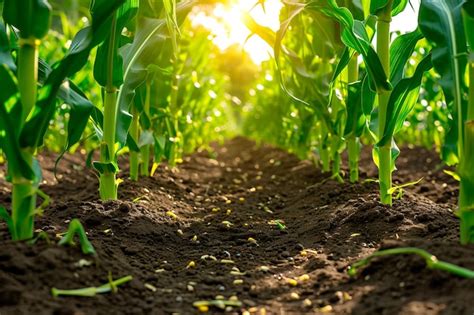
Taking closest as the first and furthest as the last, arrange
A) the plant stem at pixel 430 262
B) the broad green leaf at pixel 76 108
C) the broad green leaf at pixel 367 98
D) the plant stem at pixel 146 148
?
the plant stem at pixel 430 262, the broad green leaf at pixel 76 108, the broad green leaf at pixel 367 98, the plant stem at pixel 146 148

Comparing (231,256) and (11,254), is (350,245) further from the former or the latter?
(11,254)

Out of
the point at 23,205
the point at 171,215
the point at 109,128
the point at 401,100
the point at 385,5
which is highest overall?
the point at 385,5

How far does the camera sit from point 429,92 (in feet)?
20.9

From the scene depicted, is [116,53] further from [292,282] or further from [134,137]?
[292,282]

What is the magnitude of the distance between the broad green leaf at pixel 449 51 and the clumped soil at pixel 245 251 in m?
0.19

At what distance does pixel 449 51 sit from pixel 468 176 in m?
0.58

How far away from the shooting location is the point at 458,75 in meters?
2.57

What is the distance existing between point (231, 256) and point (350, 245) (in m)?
0.62

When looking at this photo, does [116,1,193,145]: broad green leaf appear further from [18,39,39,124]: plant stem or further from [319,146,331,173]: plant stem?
[319,146,331,173]: plant stem

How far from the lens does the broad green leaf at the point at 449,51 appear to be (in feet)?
8.38

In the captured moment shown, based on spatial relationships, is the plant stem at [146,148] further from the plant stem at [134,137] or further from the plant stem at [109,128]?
the plant stem at [109,128]

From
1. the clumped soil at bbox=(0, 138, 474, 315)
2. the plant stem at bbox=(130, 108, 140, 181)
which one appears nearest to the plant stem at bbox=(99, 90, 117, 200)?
the clumped soil at bbox=(0, 138, 474, 315)

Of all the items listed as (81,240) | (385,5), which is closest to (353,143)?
(385,5)

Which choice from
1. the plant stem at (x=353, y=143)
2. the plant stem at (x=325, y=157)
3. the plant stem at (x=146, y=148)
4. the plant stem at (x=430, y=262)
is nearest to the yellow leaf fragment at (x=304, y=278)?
the plant stem at (x=430, y=262)
